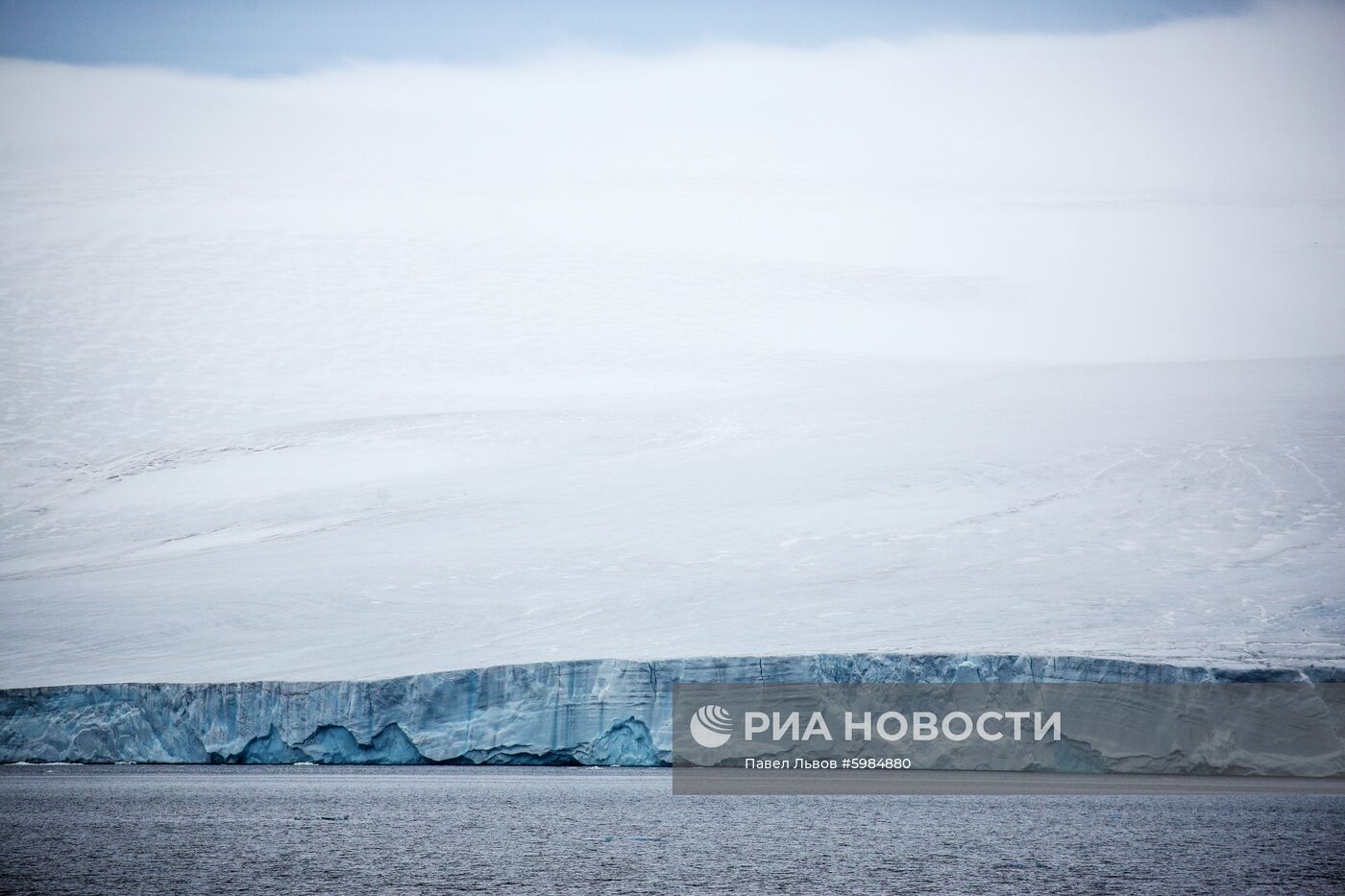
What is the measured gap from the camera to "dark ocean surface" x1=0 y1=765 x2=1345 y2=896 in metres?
5.08

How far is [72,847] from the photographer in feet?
19.6

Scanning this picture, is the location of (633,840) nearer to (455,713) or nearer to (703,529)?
(455,713)

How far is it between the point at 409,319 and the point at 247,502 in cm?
936

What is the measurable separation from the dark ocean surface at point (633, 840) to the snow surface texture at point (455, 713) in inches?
44.8

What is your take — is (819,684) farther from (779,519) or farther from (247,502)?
(247,502)

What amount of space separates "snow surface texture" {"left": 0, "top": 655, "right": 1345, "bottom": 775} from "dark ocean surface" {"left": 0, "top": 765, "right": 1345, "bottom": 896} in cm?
114

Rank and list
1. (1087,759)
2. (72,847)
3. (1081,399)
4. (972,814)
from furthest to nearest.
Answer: (1081,399)
(1087,759)
(972,814)
(72,847)

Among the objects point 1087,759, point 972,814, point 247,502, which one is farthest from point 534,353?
point 972,814

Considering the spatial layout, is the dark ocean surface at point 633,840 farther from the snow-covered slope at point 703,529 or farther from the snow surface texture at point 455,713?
the snow-covered slope at point 703,529

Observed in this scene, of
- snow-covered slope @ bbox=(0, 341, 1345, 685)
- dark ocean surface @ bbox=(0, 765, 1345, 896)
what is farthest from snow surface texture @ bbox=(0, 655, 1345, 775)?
snow-covered slope @ bbox=(0, 341, 1345, 685)

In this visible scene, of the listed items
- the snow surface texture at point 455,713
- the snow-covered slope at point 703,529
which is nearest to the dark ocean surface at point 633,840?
the snow surface texture at point 455,713

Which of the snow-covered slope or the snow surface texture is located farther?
the snow-covered slope

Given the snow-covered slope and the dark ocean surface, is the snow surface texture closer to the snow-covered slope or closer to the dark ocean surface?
the dark ocean surface

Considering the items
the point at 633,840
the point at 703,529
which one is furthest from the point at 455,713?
the point at 703,529
